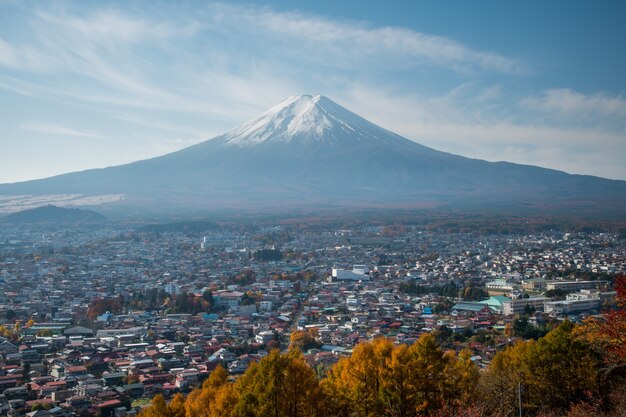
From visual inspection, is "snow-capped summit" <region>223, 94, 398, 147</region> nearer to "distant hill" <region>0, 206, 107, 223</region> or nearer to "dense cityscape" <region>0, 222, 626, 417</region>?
"distant hill" <region>0, 206, 107, 223</region>

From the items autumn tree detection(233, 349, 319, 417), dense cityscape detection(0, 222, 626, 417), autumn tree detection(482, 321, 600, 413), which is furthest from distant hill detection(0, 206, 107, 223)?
autumn tree detection(233, 349, 319, 417)

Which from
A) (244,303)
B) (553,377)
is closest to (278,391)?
(553,377)

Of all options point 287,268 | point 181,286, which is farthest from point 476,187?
point 181,286

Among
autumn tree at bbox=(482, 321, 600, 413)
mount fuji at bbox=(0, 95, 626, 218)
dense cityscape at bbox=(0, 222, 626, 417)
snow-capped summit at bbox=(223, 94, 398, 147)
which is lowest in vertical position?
dense cityscape at bbox=(0, 222, 626, 417)

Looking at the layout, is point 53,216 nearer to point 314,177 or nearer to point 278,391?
point 314,177

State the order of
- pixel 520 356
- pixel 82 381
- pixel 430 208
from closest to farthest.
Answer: pixel 520 356, pixel 82 381, pixel 430 208

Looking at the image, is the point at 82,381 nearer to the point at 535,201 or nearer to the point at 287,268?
the point at 287,268

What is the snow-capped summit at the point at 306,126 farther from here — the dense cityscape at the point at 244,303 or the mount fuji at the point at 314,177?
the dense cityscape at the point at 244,303
